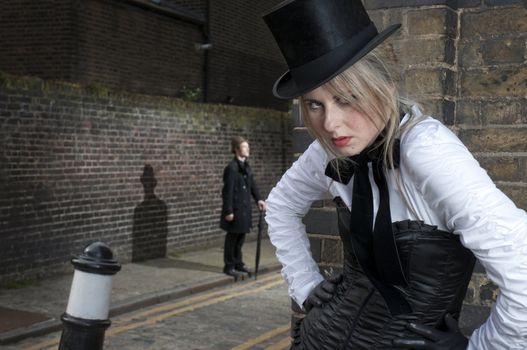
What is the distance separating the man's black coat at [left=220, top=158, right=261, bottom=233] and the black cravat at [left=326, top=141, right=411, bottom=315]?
837 centimetres

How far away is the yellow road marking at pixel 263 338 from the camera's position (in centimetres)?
690

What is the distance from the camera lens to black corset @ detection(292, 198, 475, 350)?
6.56 ft

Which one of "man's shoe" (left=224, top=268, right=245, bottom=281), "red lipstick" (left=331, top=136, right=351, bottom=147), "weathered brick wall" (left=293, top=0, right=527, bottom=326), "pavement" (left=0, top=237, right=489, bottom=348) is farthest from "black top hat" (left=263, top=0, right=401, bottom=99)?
"man's shoe" (left=224, top=268, right=245, bottom=281)

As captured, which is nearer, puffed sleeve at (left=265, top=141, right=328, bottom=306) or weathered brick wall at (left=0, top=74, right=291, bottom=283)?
puffed sleeve at (left=265, top=141, right=328, bottom=306)

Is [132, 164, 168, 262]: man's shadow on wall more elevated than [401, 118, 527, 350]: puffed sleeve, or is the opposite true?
[401, 118, 527, 350]: puffed sleeve

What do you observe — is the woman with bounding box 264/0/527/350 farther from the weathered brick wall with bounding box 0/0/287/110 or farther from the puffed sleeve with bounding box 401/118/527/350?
the weathered brick wall with bounding box 0/0/287/110

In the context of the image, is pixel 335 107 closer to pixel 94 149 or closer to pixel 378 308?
pixel 378 308

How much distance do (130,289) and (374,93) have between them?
781cm

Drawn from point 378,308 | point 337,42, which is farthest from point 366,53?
point 378,308

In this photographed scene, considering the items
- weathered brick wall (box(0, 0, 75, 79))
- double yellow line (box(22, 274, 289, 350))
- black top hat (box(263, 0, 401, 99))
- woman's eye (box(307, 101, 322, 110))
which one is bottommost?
double yellow line (box(22, 274, 289, 350))

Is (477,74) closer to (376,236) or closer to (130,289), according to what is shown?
(376,236)

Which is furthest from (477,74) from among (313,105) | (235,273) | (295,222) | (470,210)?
(235,273)

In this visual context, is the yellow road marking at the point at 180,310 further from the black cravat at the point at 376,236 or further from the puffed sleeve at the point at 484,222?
the puffed sleeve at the point at 484,222

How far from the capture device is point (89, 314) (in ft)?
12.8
